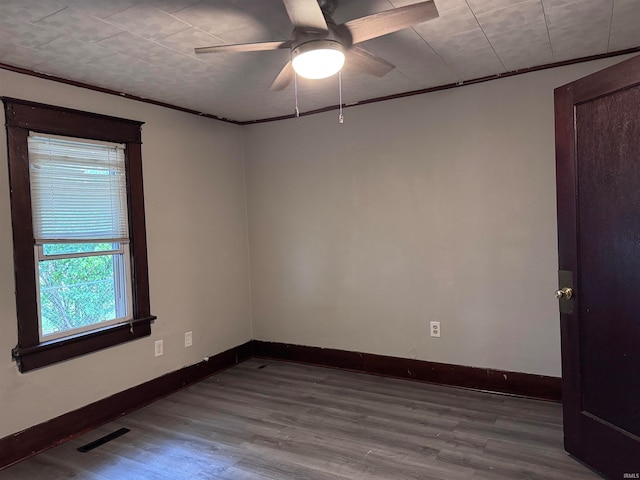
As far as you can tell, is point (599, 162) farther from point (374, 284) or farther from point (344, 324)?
point (344, 324)

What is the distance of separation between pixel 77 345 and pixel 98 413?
0.51 meters

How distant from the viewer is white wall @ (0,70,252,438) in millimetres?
2602

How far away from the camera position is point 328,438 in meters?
2.70

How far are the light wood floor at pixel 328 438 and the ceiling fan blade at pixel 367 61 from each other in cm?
209

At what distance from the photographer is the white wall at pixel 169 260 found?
260 cm

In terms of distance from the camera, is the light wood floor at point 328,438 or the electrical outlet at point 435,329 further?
the electrical outlet at point 435,329

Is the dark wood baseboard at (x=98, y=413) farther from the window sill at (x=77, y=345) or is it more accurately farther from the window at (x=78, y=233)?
the window at (x=78, y=233)

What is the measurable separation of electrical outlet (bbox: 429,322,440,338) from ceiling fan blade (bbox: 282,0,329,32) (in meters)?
2.44

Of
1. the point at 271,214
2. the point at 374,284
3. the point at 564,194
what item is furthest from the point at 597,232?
the point at 271,214

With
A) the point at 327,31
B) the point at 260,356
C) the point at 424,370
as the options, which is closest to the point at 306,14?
the point at 327,31

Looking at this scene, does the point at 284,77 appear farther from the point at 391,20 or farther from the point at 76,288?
the point at 76,288

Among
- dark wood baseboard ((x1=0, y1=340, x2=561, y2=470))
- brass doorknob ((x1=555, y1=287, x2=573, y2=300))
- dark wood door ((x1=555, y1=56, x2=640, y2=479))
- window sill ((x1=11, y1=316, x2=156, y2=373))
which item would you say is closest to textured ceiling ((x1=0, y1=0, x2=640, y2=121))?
dark wood door ((x1=555, y1=56, x2=640, y2=479))

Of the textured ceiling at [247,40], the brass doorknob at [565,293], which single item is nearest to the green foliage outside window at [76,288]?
the textured ceiling at [247,40]

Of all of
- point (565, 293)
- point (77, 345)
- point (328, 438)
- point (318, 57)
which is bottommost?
point (328, 438)
